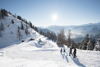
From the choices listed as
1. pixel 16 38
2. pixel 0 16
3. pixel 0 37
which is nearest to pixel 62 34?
pixel 16 38

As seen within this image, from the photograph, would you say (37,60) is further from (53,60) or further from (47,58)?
(53,60)

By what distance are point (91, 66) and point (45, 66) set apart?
788cm

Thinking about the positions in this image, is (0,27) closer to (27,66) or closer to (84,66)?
(27,66)

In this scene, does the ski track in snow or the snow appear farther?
the snow

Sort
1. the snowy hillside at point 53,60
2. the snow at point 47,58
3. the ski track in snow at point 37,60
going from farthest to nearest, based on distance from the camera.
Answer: the snow at point 47,58
the snowy hillside at point 53,60
the ski track in snow at point 37,60

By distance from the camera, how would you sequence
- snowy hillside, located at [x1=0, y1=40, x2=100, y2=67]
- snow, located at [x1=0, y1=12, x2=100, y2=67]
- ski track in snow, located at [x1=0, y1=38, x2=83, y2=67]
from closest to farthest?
ski track in snow, located at [x1=0, y1=38, x2=83, y2=67] → snowy hillside, located at [x1=0, y1=40, x2=100, y2=67] → snow, located at [x1=0, y1=12, x2=100, y2=67]

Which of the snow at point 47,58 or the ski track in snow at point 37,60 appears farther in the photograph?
the snow at point 47,58

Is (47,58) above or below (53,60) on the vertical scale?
below

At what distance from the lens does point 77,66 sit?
7430mm

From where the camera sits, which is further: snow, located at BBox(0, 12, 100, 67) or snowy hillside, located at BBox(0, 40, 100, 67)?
snow, located at BBox(0, 12, 100, 67)

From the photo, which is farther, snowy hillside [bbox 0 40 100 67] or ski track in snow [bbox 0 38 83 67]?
snowy hillside [bbox 0 40 100 67]

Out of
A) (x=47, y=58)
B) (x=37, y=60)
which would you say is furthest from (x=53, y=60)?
(x=37, y=60)

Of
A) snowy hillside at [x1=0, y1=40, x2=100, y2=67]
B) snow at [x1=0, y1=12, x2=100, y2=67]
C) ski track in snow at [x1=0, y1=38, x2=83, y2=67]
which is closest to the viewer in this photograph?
ski track in snow at [x1=0, y1=38, x2=83, y2=67]

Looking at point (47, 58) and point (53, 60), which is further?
point (47, 58)
